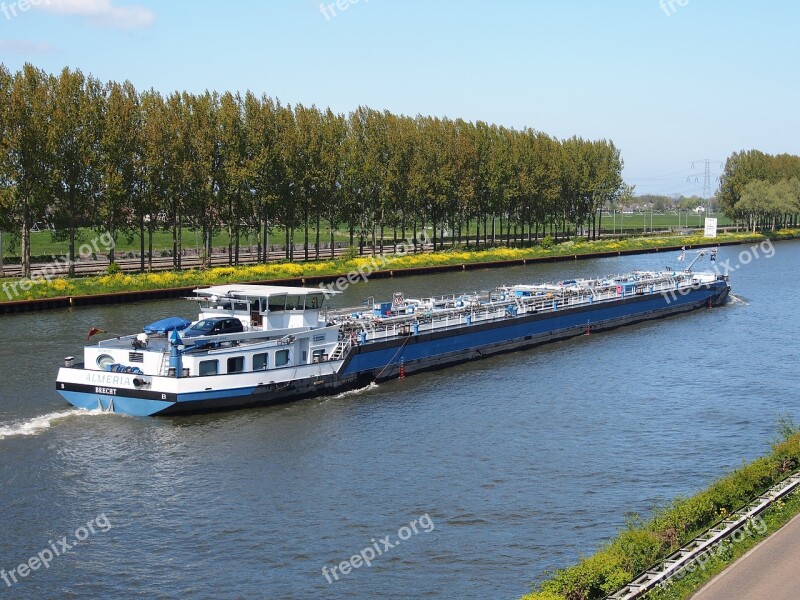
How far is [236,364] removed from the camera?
124ft

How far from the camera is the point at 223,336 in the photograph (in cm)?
3778

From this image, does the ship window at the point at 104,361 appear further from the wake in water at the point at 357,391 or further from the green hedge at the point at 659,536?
the green hedge at the point at 659,536

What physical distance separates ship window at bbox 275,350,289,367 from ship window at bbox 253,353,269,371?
2.07 feet

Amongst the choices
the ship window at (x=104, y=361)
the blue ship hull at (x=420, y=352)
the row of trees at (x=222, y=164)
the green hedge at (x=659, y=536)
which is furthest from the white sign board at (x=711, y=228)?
the green hedge at (x=659, y=536)

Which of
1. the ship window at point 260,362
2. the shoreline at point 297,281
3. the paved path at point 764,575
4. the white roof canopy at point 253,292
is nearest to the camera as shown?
the paved path at point 764,575

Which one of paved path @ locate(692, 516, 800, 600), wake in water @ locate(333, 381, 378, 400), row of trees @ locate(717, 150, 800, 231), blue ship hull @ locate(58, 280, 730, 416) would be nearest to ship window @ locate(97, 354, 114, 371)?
blue ship hull @ locate(58, 280, 730, 416)

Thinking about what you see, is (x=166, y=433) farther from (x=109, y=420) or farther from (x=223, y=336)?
(x=223, y=336)

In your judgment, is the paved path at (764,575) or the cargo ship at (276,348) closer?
the paved path at (764,575)

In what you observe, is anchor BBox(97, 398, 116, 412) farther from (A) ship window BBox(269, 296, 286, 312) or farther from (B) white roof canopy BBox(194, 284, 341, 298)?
(A) ship window BBox(269, 296, 286, 312)

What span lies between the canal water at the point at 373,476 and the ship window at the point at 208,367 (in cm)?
231

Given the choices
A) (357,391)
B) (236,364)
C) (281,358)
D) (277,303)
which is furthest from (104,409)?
(357,391)

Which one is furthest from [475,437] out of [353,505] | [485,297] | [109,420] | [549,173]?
[549,173]

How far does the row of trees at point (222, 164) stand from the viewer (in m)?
73.4

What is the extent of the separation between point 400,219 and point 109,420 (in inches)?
3213
